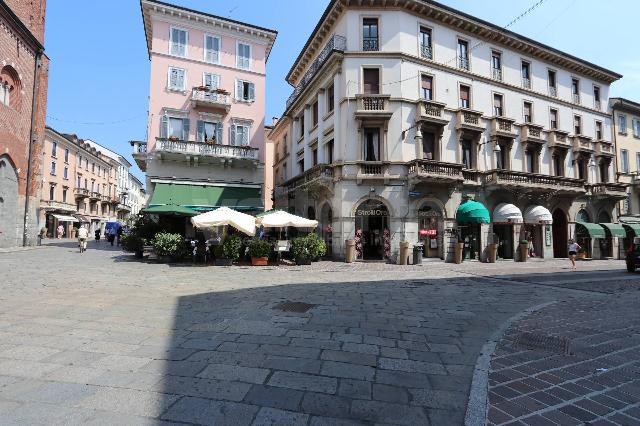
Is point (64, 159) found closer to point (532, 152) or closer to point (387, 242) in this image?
point (387, 242)

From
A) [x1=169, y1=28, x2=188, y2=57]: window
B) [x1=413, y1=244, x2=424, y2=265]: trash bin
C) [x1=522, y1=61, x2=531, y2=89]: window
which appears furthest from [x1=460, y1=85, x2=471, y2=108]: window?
[x1=169, y1=28, x2=188, y2=57]: window

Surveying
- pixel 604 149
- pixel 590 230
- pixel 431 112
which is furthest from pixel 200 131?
pixel 604 149

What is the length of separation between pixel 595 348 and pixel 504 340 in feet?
4.00

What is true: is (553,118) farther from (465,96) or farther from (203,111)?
(203,111)

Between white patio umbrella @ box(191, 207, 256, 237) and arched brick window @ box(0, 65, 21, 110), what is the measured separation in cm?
1797

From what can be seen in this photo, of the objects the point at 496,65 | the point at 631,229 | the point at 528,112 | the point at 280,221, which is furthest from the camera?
the point at 631,229

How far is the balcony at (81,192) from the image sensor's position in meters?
48.5

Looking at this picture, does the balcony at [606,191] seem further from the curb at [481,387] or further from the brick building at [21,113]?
the brick building at [21,113]

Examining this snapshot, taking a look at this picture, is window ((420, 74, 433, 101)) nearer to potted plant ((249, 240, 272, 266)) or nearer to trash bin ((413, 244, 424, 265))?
trash bin ((413, 244, 424, 265))

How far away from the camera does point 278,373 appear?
11.9ft

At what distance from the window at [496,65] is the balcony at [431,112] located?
19.5 ft

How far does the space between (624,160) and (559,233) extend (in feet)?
39.1

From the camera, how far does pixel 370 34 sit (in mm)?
19703

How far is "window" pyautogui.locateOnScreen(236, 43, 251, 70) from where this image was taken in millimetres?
25062
